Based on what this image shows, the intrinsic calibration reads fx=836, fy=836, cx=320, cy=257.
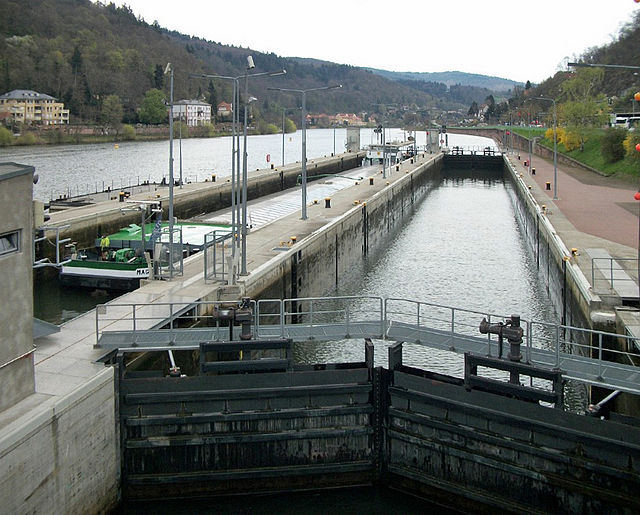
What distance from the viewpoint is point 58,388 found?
14.3m

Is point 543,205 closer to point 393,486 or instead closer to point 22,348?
point 393,486

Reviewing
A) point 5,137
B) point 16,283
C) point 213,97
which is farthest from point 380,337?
point 213,97

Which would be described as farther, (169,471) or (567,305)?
(567,305)

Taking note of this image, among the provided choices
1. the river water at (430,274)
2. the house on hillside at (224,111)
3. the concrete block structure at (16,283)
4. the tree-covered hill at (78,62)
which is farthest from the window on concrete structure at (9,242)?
the house on hillside at (224,111)

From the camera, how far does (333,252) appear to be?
35156 mm

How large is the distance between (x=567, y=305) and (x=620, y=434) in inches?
503

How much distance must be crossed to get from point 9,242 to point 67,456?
140 inches

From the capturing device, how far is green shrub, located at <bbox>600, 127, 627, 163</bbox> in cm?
6631

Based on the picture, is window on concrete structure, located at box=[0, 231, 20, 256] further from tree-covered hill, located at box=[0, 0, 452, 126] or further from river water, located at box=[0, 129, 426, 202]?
tree-covered hill, located at box=[0, 0, 452, 126]

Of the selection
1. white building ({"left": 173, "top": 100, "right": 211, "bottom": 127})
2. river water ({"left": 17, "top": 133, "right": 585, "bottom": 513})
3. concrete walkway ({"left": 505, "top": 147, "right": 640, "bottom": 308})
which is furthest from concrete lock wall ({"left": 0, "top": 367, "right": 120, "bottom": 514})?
white building ({"left": 173, "top": 100, "right": 211, "bottom": 127})

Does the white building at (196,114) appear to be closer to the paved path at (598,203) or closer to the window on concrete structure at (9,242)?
the paved path at (598,203)

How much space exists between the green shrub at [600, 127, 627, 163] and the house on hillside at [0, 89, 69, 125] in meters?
92.1

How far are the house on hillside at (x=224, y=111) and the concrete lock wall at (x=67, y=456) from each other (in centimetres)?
17195

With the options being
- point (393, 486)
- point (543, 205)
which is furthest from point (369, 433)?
point (543, 205)
